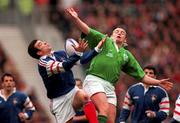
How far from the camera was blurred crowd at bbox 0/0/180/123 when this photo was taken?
102 feet

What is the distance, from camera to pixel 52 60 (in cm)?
1980

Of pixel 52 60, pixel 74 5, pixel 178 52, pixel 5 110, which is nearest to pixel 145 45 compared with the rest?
pixel 178 52

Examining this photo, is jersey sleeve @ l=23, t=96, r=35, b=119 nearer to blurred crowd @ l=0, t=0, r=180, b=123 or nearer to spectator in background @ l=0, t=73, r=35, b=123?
spectator in background @ l=0, t=73, r=35, b=123

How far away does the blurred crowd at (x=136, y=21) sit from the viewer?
3108 cm

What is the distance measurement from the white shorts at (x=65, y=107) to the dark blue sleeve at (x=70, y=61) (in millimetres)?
625

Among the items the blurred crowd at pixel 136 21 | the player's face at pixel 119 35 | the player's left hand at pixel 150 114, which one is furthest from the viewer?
the blurred crowd at pixel 136 21

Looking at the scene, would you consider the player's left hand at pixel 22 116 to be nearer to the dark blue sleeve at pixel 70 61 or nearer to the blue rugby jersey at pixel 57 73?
the blue rugby jersey at pixel 57 73

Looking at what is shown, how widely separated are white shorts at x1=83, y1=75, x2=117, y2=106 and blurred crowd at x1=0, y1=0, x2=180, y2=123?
33.0 feet

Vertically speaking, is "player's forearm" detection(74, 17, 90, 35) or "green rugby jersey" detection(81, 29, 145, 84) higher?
"player's forearm" detection(74, 17, 90, 35)

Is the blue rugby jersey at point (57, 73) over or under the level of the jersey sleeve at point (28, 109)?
over

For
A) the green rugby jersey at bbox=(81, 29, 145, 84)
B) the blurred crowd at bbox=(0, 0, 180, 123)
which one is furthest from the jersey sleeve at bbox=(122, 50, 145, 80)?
the blurred crowd at bbox=(0, 0, 180, 123)

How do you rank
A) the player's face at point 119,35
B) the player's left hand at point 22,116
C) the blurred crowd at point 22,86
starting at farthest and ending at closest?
the blurred crowd at point 22,86 < the player's left hand at point 22,116 < the player's face at point 119,35

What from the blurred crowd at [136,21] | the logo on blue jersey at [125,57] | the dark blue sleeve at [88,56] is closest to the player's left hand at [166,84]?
the logo on blue jersey at [125,57]

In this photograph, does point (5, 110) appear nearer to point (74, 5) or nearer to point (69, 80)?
point (69, 80)
